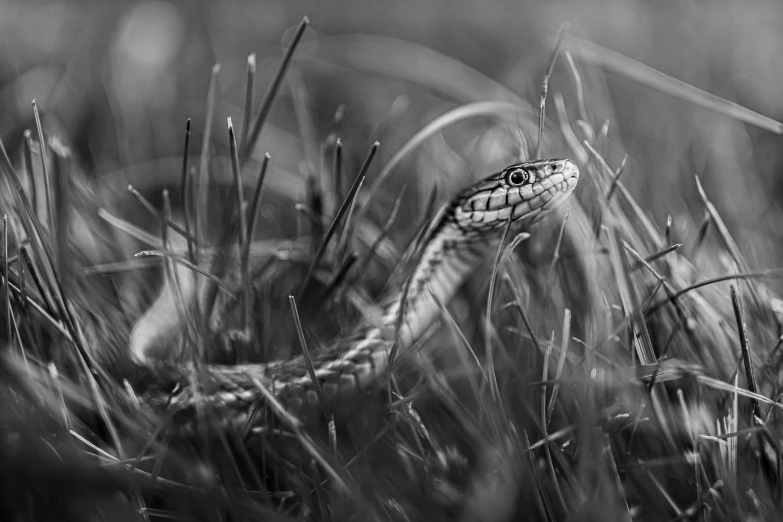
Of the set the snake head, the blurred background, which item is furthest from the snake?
the blurred background

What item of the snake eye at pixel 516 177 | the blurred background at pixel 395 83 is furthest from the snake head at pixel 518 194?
the blurred background at pixel 395 83

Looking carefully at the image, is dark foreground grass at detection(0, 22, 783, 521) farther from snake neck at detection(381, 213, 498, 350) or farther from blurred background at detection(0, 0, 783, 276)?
blurred background at detection(0, 0, 783, 276)

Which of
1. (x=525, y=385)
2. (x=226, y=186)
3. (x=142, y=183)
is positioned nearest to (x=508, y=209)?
(x=525, y=385)

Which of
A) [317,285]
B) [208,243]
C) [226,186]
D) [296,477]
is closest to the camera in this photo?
[296,477]

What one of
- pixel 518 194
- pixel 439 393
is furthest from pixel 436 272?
pixel 439 393

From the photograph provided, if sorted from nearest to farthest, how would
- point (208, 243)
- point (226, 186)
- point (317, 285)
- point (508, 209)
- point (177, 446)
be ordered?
1. point (177, 446)
2. point (508, 209)
3. point (317, 285)
4. point (208, 243)
5. point (226, 186)

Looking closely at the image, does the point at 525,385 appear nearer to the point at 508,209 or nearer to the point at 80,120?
the point at 508,209

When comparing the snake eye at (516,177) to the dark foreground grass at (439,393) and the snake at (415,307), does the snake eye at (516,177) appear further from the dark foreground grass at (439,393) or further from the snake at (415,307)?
the dark foreground grass at (439,393)
